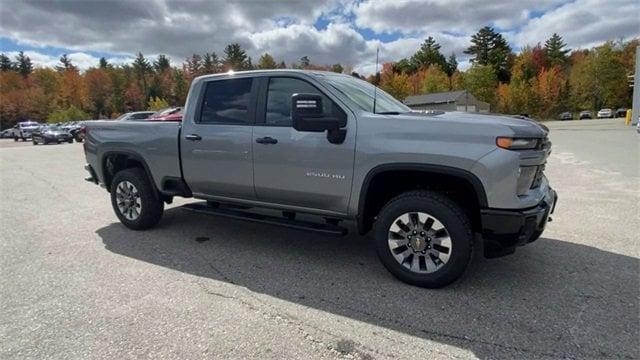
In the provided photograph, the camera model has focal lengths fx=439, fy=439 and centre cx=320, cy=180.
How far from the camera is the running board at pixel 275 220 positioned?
4137 mm

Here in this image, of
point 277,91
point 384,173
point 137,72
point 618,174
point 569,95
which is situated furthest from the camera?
point 137,72

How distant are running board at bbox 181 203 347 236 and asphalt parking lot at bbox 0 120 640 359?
42 cm

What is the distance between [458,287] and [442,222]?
646 mm

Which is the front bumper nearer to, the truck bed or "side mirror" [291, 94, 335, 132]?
"side mirror" [291, 94, 335, 132]

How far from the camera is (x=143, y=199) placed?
18.3ft

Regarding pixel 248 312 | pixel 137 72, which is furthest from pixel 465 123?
pixel 137 72

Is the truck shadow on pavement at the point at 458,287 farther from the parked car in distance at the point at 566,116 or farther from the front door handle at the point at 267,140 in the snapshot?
the parked car in distance at the point at 566,116

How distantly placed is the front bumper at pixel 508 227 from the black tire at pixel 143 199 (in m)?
3.99

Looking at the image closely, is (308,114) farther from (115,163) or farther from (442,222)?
(115,163)

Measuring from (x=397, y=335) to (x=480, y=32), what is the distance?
367 feet

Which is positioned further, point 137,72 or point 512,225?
point 137,72

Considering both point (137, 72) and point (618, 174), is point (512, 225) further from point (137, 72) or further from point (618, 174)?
point (137, 72)

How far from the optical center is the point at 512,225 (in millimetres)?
3461

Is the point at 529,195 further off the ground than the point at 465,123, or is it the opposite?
the point at 465,123
